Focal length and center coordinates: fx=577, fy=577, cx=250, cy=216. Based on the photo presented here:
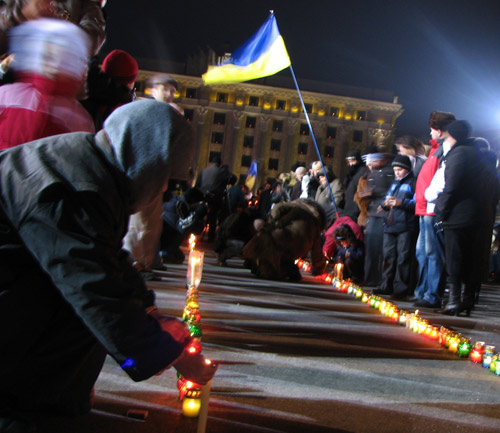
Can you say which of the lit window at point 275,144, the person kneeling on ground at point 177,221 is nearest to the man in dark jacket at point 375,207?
the person kneeling on ground at point 177,221

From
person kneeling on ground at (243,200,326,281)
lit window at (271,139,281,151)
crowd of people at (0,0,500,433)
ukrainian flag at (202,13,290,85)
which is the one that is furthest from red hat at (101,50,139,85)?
lit window at (271,139,281,151)

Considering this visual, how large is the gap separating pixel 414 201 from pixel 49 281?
21.8ft

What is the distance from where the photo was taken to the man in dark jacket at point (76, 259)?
181 centimetres

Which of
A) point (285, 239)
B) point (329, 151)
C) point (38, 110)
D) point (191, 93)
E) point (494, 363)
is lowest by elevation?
point (494, 363)

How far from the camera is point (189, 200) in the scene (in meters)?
8.16

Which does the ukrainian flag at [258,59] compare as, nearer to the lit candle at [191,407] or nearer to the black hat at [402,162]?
the black hat at [402,162]

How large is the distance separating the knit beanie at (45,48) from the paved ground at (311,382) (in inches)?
69.8

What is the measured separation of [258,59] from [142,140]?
30.4 feet

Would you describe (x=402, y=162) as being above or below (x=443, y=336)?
above

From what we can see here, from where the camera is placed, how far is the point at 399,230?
7.97 m

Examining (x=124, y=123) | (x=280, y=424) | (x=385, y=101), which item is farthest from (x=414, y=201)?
(x=385, y=101)

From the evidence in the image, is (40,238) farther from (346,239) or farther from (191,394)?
(346,239)

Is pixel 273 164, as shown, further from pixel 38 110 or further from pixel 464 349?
pixel 38 110

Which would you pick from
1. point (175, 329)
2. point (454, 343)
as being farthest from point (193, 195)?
point (175, 329)
